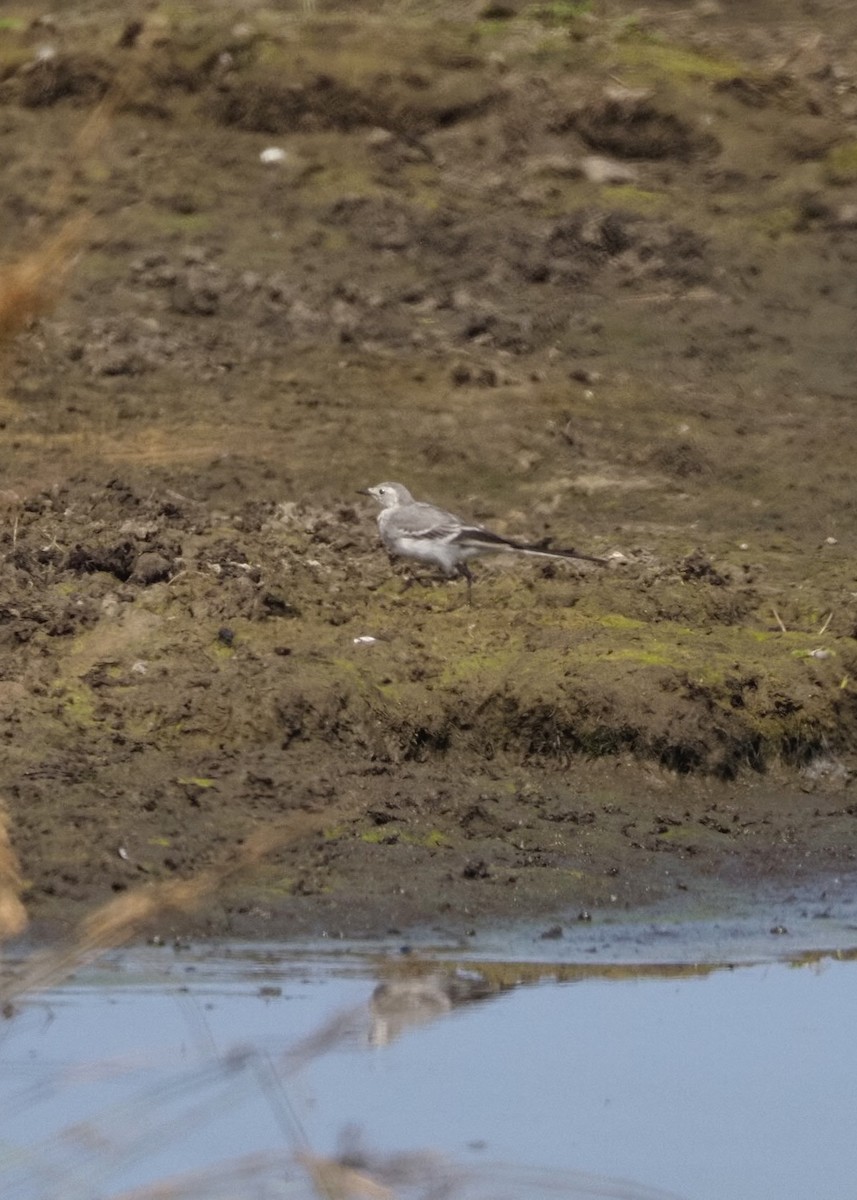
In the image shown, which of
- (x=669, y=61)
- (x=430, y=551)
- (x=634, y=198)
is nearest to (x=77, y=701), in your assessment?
(x=430, y=551)

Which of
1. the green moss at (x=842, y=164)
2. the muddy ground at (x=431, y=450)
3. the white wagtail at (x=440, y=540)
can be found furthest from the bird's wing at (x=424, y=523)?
the green moss at (x=842, y=164)

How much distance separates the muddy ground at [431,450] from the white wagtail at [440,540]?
0.17 m

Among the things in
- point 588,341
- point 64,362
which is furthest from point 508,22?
point 64,362

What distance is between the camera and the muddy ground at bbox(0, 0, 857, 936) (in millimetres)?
8633

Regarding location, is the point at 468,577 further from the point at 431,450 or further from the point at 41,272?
the point at 41,272

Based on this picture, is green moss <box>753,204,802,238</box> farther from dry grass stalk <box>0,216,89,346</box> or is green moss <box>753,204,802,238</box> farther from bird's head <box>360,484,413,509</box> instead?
dry grass stalk <box>0,216,89,346</box>

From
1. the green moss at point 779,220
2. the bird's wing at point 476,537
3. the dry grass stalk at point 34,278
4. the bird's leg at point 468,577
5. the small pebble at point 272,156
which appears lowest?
the green moss at point 779,220

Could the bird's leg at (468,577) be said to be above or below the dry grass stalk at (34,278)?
below

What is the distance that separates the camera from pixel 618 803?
904 cm

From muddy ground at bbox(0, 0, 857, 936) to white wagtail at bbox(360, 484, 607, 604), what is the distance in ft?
0.55

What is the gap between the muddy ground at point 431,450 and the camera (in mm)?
8633

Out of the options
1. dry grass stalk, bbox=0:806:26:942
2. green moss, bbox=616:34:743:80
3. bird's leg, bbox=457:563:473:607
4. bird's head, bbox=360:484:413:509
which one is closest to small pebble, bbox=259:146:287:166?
green moss, bbox=616:34:743:80

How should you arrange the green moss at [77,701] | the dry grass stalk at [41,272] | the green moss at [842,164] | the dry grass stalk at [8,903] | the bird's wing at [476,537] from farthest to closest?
the green moss at [842,164] → the bird's wing at [476,537] → the green moss at [77,701] → the dry grass stalk at [8,903] → the dry grass stalk at [41,272]

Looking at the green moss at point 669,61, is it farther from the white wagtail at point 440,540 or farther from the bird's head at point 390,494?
the white wagtail at point 440,540
